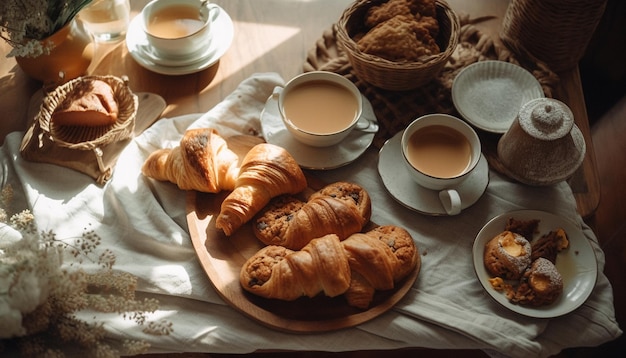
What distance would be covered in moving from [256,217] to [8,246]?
1.61ft

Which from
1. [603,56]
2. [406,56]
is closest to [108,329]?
[406,56]

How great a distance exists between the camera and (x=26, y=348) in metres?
1.09

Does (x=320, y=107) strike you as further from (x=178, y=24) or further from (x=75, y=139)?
(x=75, y=139)

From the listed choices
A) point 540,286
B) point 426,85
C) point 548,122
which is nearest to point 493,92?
point 426,85

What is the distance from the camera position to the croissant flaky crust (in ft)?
3.98

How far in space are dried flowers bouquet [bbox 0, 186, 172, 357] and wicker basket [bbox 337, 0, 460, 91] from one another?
0.71m

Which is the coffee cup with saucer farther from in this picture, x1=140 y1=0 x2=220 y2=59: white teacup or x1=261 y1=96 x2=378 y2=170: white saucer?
x1=140 y1=0 x2=220 y2=59: white teacup

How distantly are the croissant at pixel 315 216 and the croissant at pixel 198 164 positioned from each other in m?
0.12

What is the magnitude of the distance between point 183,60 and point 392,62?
21.6 inches

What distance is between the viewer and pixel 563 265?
4.29 feet

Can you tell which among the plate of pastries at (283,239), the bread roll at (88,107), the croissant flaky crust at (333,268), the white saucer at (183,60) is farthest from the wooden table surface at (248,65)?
the croissant flaky crust at (333,268)

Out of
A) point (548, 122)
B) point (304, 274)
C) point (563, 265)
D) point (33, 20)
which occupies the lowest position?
point (563, 265)

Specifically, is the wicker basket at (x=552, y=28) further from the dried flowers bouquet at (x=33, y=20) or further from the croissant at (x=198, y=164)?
the dried flowers bouquet at (x=33, y=20)

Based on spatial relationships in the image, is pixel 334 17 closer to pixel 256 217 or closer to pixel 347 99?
pixel 347 99
